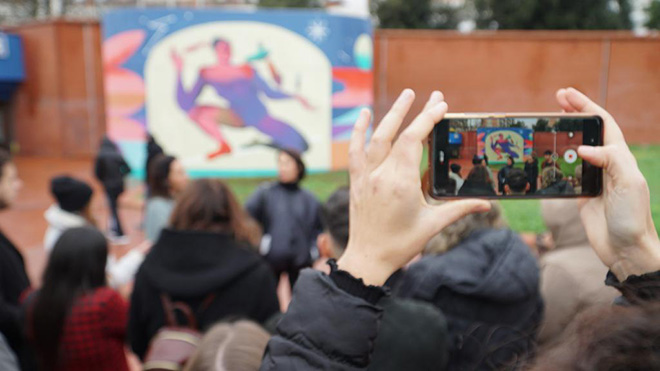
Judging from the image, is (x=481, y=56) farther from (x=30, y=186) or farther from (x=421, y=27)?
(x=30, y=186)

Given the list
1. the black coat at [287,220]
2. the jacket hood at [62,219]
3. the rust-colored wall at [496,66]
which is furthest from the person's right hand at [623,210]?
the rust-colored wall at [496,66]

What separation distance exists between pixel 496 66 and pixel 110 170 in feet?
44.9

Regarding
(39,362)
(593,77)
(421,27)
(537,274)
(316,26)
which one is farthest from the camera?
(421,27)

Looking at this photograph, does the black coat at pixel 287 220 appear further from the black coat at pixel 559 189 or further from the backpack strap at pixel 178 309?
the black coat at pixel 559 189

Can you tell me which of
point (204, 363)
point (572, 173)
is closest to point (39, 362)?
point (204, 363)

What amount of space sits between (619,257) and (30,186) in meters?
14.6

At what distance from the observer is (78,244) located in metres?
2.41

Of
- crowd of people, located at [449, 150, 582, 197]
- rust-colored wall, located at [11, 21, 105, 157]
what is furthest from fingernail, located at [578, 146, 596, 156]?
rust-colored wall, located at [11, 21, 105, 157]

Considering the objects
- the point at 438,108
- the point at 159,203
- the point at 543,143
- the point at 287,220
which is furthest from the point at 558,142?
the point at 159,203

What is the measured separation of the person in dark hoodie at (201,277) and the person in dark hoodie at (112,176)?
572 cm

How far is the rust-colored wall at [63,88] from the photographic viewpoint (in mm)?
18797

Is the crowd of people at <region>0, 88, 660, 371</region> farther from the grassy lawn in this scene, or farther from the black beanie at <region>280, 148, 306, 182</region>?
the grassy lawn

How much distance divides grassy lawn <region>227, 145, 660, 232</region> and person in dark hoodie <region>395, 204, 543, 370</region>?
539cm

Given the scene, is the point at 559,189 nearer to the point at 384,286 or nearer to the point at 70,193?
the point at 384,286
